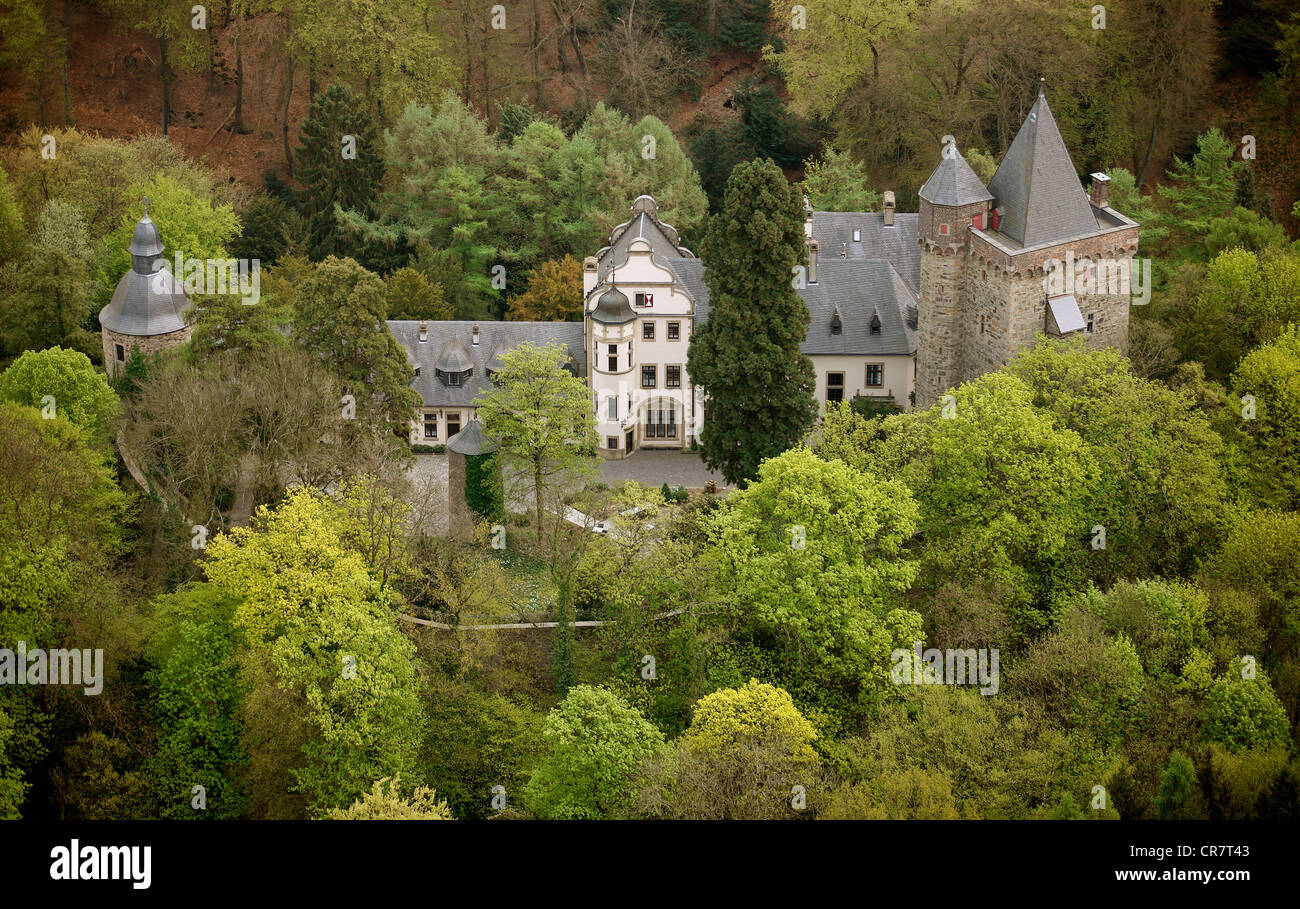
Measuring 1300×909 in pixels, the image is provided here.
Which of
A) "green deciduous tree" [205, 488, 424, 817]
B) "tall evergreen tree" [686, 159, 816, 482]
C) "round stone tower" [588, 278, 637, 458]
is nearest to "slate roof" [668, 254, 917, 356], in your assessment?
"round stone tower" [588, 278, 637, 458]

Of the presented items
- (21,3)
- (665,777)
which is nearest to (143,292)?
(21,3)

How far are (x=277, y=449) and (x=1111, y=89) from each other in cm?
4347

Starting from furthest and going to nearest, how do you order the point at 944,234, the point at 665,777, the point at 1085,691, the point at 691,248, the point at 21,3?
the point at 21,3 → the point at 691,248 → the point at 944,234 → the point at 1085,691 → the point at 665,777

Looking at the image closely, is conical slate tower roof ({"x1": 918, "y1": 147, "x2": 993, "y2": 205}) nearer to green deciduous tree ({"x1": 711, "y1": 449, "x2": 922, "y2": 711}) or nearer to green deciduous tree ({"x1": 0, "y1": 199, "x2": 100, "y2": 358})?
green deciduous tree ({"x1": 711, "y1": 449, "x2": 922, "y2": 711})

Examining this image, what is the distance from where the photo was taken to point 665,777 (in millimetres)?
52500

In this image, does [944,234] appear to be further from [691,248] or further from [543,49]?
[543,49]

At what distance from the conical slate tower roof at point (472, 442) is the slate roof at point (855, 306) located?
442 inches

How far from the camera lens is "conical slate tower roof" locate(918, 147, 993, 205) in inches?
2724

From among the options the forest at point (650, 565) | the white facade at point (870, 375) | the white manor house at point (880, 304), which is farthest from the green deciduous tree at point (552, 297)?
the white facade at point (870, 375)

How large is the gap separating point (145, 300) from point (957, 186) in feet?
100

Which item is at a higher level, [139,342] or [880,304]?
[880,304]

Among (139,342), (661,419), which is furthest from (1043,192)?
(139,342)

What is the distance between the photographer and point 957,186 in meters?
69.2

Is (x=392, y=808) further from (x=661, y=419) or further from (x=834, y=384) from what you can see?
(x=834, y=384)
